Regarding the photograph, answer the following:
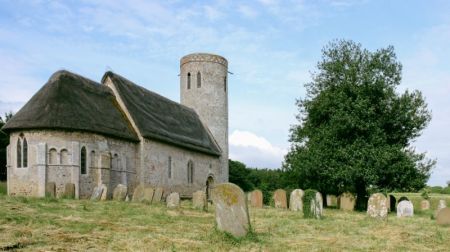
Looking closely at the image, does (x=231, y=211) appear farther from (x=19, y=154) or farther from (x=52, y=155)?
(x=19, y=154)

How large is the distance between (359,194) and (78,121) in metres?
15.5

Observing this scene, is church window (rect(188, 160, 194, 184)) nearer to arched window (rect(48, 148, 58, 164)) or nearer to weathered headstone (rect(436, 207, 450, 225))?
arched window (rect(48, 148, 58, 164))

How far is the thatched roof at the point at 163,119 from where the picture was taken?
28.2 meters

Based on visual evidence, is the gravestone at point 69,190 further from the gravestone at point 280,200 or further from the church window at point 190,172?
the church window at point 190,172

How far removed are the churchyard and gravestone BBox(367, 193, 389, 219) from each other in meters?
1.88

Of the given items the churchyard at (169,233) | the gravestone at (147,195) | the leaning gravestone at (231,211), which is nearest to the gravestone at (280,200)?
the gravestone at (147,195)

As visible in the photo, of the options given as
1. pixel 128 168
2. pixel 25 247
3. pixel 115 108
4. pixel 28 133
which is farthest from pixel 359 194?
pixel 25 247

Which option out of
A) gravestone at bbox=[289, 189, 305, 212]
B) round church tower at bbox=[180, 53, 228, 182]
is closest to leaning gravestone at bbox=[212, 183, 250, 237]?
gravestone at bbox=[289, 189, 305, 212]

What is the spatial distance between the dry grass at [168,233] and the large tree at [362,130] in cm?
1006

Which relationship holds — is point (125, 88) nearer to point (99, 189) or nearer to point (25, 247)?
point (99, 189)

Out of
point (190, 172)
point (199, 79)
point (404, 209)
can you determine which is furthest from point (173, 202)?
point (199, 79)

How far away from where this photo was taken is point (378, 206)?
17.2 m

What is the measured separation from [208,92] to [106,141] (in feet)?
47.3

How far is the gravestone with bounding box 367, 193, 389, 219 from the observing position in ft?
55.9
